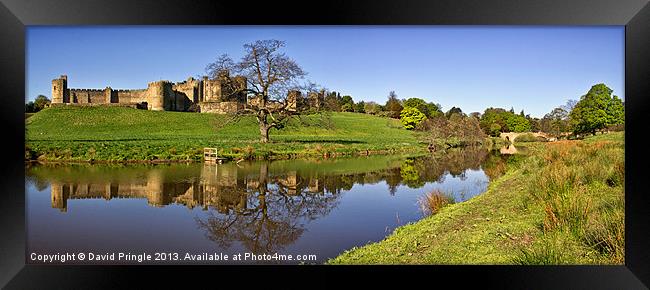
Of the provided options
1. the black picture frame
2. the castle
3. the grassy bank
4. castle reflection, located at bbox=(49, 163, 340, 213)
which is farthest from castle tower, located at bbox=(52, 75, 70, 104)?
the grassy bank

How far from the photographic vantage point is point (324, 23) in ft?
16.1

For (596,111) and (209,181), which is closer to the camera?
(596,111)

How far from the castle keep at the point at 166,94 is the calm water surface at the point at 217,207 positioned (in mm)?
995

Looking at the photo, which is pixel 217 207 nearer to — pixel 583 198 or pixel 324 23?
pixel 324 23

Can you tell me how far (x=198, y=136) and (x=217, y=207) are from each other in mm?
2106

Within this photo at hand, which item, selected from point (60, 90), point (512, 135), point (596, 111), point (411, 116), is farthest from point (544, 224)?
point (60, 90)

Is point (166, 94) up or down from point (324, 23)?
down

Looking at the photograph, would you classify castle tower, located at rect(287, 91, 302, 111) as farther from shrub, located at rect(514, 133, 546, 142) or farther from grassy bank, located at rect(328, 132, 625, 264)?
shrub, located at rect(514, 133, 546, 142)

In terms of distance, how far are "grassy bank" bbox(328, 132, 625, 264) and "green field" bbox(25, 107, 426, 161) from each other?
6.81 ft

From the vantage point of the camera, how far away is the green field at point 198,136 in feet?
22.8

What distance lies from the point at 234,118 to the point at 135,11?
2677mm

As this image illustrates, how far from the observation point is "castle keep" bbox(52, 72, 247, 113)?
20.6ft
